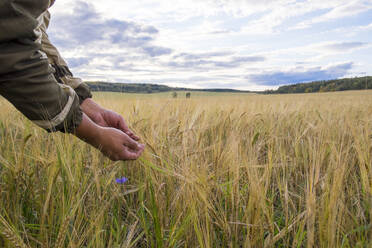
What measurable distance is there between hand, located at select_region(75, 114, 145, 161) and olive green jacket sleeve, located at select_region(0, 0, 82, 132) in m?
0.04

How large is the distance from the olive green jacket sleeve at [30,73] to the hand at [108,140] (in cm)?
4

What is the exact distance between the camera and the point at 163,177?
0.94m

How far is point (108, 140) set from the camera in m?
0.90

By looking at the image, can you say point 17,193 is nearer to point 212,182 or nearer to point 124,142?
point 124,142

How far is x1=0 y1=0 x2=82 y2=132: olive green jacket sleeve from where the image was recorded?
62cm

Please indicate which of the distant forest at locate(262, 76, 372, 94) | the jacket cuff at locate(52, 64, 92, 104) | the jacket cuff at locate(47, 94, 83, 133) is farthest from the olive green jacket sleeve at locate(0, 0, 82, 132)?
the distant forest at locate(262, 76, 372, 94)

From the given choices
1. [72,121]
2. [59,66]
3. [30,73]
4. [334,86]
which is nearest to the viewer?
[30,73]

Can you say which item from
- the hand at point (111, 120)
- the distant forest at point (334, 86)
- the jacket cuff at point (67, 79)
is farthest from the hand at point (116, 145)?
the distant forest at point (334, 86)

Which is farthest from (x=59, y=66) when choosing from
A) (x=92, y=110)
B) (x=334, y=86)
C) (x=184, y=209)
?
(x=334, y=86)

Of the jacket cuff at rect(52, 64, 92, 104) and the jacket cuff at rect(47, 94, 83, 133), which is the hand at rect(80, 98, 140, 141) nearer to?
the jacket cuff at rect(52, 64, 92, 104)

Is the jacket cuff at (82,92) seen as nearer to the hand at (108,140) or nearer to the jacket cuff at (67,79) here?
the jacket cuff at (67,79)

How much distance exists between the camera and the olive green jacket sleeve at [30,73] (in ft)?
2.05

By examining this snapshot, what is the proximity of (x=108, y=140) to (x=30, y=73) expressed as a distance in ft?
0.96

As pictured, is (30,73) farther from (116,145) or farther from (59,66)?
(59,66)
